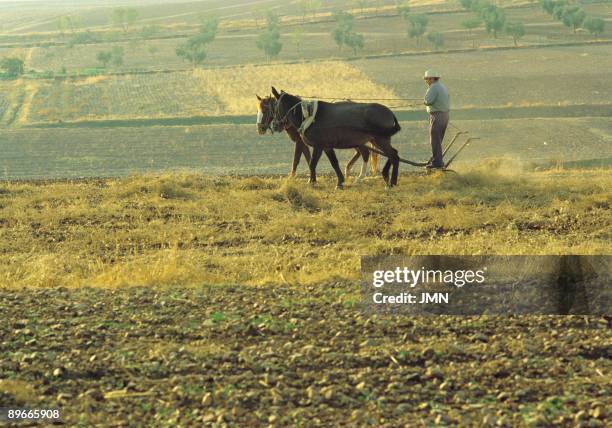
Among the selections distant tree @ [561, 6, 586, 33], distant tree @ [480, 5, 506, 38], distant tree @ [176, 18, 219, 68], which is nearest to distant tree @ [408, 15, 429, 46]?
distant tree @ [480, 5, 506, 38]

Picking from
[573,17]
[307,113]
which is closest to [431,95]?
[307,113]

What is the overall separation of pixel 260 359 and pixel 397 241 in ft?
19.5

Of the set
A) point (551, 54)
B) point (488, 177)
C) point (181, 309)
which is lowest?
point (551, 54)

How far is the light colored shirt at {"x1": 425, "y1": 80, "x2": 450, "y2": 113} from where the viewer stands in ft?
58.5

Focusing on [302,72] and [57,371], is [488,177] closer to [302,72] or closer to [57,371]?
[57,371]

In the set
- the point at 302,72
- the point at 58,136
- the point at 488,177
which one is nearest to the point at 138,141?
the point at 58,136

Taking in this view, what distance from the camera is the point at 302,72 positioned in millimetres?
76375

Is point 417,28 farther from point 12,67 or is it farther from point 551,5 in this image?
point 12,67

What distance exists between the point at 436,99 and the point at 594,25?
88.5 meters

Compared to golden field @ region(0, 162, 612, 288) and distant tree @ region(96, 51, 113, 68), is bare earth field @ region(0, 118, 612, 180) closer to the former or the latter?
golden field @ region(0, 162, 612, 288)

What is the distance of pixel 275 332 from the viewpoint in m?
8.08

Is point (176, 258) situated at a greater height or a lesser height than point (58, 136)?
greater

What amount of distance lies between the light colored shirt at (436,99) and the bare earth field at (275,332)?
3370mm

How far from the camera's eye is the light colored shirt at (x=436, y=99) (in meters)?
17.8
